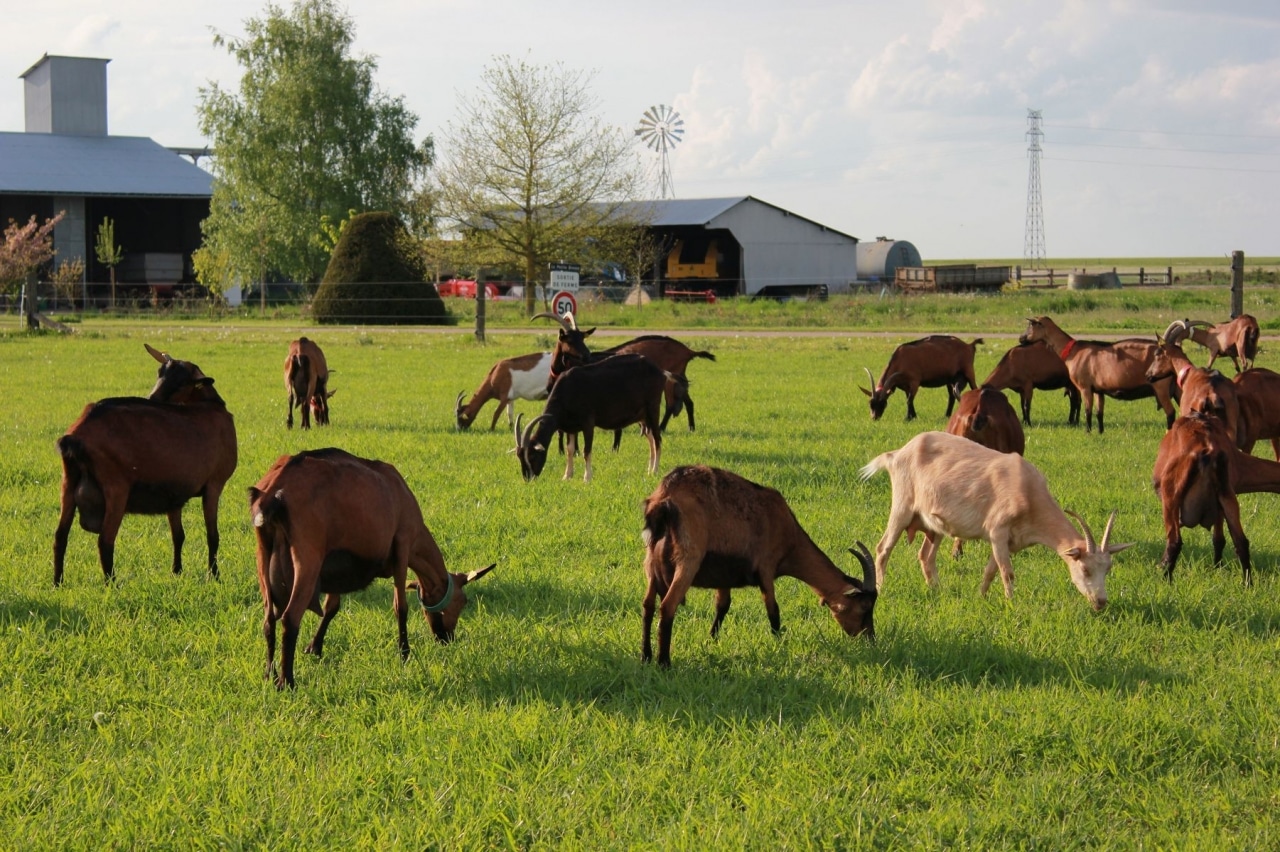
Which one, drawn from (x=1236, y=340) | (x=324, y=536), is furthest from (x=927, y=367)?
(x=324, y=536)

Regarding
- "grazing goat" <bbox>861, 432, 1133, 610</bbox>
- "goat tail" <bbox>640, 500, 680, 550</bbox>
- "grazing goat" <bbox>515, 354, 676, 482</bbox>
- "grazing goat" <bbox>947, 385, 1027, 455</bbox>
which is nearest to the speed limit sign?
"grazing goat" <bbox>515, 354, 676, 482</bbox>

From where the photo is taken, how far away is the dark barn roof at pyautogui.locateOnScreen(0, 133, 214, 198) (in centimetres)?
5131

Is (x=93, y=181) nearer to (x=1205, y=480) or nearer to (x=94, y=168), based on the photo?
(x=94, y=168)

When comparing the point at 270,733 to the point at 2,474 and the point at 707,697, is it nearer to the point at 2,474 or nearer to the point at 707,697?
the point at 707,697

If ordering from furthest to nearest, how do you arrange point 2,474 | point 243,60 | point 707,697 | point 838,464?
1. point 243,60
2. point 838,464
3. point 2,474
4. point 707,697

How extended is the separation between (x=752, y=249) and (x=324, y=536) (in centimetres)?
5536

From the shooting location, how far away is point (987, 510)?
730cm

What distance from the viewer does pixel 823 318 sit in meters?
37.7

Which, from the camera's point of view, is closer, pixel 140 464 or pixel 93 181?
pixel 140 464

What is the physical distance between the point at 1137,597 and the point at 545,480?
5.63 metres

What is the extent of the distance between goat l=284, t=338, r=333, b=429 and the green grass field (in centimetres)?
467

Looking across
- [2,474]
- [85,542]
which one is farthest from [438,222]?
[85,542]

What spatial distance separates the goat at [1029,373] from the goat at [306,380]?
8214mm

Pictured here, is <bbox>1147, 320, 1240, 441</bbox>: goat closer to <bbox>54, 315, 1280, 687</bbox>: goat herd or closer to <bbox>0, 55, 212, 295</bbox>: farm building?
<bbox>54, 315, 1280, 687</bbox>: goat herd
